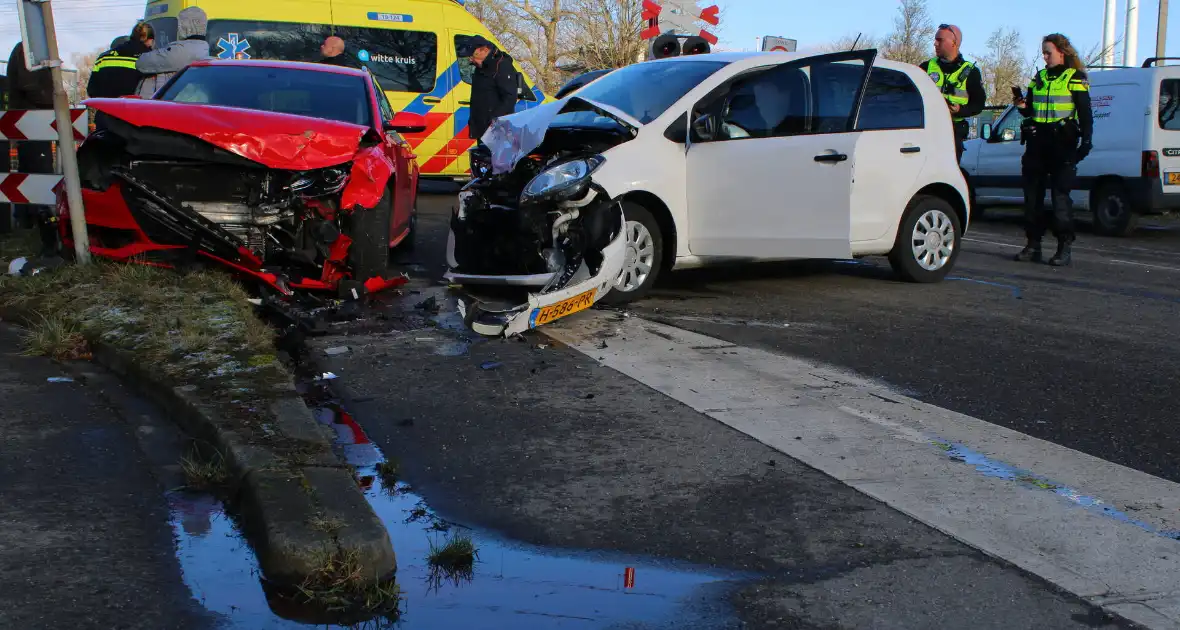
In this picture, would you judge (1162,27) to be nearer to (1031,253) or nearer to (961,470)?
(1031,253)

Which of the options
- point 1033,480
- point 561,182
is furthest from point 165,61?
point 1033,480

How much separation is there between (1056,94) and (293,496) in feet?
27.2

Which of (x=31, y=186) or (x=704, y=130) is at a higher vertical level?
(x=704, y=130)

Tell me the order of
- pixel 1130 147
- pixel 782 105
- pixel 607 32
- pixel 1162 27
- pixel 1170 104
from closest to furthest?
pixel 782 105 < pixel 1170 104 < pixel 1130 147 < pixel 1162 27 < pixel 607 32

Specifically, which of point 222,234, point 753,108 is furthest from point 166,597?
point 753,108

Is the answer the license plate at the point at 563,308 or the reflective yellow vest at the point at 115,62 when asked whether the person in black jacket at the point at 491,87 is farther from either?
the license plate at the point at 563,308

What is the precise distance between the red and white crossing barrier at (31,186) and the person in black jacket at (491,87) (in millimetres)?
5013

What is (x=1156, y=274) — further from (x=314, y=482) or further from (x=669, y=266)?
(x=314, y=482)

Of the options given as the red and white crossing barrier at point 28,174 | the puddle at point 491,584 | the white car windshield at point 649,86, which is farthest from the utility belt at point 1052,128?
the puddle at point 491,584

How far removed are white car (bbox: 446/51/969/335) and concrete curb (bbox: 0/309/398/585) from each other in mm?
2720

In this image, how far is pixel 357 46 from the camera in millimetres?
17156

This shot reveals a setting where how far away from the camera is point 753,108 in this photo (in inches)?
311

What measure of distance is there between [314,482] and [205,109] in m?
3.85

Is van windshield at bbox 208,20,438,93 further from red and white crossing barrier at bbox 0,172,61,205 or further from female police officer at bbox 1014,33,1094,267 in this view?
female police officer at bbox 1014,33,1094,267
